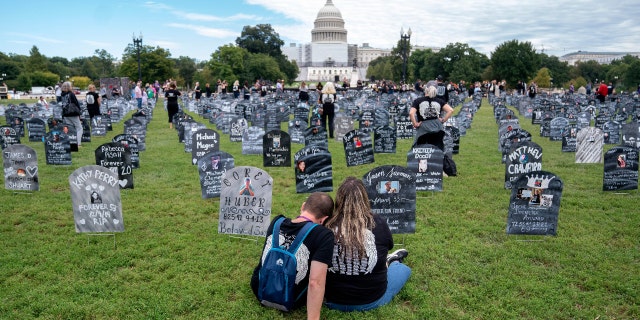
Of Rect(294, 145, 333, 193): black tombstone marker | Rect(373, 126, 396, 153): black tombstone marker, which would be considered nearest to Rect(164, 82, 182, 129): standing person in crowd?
Rect(373, 126, 396, 153): black tombstone marker

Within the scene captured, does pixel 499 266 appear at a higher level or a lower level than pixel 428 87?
lower

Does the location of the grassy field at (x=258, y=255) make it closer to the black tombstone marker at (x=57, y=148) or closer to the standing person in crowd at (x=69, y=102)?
the black tombstone marker at (x=57, y=148)

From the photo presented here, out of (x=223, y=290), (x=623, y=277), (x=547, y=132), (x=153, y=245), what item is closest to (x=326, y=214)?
(x=223, y=290)

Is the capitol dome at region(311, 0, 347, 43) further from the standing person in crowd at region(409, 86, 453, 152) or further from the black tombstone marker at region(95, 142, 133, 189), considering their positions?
the black tombstone marker at region(95, 142, 133, 189)

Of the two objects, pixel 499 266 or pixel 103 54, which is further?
pixel 103 54

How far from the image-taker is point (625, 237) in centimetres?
657

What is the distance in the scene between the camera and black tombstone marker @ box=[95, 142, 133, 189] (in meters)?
8.18

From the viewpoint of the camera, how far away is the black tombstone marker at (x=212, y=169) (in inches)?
308

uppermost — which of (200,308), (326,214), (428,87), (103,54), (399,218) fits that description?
(103,54)

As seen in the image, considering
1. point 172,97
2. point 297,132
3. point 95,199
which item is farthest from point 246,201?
point 172,97

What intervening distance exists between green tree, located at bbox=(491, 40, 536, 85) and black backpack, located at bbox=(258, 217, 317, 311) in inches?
2729

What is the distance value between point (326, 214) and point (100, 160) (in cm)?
554

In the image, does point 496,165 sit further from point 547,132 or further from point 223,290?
point 223,290

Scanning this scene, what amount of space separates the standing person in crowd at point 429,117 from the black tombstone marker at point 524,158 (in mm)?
1400
